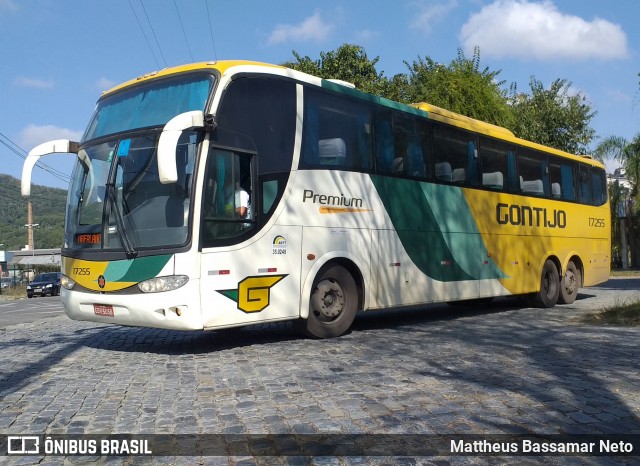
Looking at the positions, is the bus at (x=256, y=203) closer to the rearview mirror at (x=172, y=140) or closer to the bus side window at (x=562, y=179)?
the rearview mirror at (x=172, y=140)

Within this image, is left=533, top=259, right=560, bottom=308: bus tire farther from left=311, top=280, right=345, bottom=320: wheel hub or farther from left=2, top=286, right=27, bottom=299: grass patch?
left=2, top=286, right=27, bottom=299: grass patch

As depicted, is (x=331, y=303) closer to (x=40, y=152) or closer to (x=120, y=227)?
(x=120, y=227)

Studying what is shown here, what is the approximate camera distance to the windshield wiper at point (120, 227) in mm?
7711

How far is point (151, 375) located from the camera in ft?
22.0

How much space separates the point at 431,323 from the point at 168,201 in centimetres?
582

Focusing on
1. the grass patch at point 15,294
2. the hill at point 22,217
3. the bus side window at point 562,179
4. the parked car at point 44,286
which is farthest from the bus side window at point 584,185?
the hill at point 22,217

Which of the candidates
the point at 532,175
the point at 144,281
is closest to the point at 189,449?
the point at 144,281

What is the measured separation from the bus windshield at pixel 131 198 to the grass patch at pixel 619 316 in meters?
7.34

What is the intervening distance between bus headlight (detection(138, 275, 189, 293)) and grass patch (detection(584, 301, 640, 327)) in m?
7.20

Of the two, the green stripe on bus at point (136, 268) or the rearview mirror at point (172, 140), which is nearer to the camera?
the rearview mirror at point (172, 140)

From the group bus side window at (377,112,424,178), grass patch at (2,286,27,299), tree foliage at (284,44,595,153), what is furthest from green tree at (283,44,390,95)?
grass patch at (2,286,27,299)

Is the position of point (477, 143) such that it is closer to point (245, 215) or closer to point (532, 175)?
point (532, 175)

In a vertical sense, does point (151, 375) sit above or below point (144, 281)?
below

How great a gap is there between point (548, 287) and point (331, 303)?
787 cm
